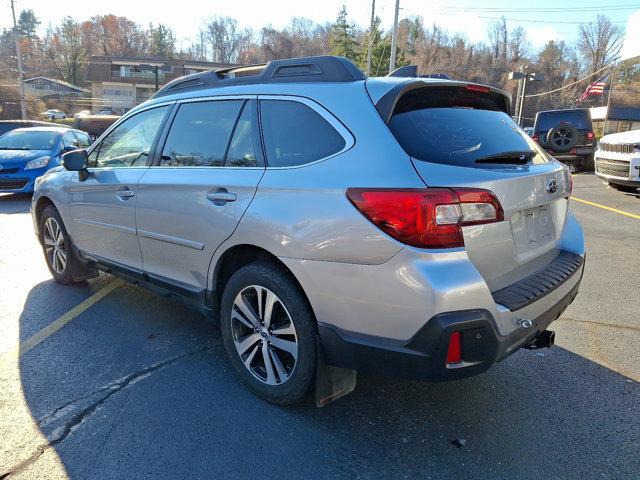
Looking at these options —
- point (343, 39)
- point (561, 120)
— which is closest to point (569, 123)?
point (561, 120)

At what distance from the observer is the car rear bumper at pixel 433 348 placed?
2148 millimetres

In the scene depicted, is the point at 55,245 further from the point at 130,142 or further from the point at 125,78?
the point at 125,78

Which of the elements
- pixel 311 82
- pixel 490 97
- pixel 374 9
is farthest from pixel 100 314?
pixel 374 9

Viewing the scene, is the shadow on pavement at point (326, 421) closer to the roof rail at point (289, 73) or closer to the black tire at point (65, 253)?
the black tire at point (65, 253)

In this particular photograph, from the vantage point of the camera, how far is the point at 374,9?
28.7 meters

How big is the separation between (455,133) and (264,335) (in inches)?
61.0

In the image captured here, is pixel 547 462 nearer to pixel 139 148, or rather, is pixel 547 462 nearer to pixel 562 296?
pixel 562 296

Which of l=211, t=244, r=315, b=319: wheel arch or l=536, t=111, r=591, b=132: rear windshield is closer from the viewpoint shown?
l=211, t=244, r=315, b=319: wheel arch

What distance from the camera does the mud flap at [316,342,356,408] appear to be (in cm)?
258

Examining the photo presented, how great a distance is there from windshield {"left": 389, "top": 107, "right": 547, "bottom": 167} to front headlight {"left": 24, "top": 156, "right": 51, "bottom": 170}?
10.1 meters

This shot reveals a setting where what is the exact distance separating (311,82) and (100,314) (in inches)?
111

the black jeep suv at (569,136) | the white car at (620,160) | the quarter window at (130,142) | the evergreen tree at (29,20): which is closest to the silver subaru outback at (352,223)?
the quarter window at (130,142)

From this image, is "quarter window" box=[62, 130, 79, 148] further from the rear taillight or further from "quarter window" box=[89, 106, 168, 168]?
the rear taillight

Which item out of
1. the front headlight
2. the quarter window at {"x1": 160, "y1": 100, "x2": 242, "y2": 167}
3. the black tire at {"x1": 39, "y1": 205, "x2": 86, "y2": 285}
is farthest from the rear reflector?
the front headlight
